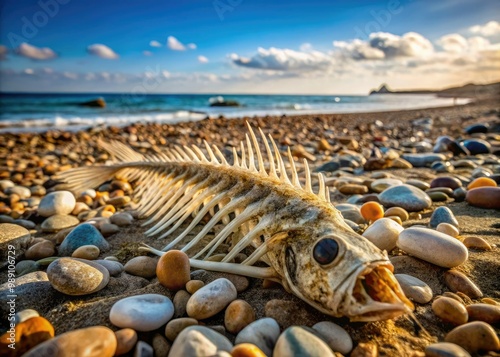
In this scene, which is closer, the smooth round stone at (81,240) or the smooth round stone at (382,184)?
the smooth round stone at (81,240)

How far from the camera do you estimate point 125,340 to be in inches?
53.5

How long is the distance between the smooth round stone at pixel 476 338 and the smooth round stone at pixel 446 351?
100 millimetres

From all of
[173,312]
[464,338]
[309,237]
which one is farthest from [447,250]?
[173,312]

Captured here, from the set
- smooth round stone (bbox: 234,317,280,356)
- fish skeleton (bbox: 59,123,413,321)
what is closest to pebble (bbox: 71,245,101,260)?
fish skeleton (bbox: 59,123,413,321)

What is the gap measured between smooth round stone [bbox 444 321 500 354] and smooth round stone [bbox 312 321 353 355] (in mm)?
472

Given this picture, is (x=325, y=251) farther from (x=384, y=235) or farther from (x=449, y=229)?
(x=449, y=229)

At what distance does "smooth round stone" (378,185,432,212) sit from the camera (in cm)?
299

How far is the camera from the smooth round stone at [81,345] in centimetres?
116

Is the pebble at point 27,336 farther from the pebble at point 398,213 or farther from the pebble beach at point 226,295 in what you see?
the pebble at point 398,213

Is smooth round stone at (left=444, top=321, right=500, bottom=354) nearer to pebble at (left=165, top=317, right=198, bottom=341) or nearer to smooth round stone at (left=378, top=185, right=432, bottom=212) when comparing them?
pebble at (left=165, top=317, right=198, bottom=341)

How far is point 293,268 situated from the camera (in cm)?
160

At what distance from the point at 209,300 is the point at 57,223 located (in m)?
2.38

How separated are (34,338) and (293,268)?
1.24 meters

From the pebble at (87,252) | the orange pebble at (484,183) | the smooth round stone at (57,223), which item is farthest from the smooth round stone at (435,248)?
the smooth round stone at (57,223)
